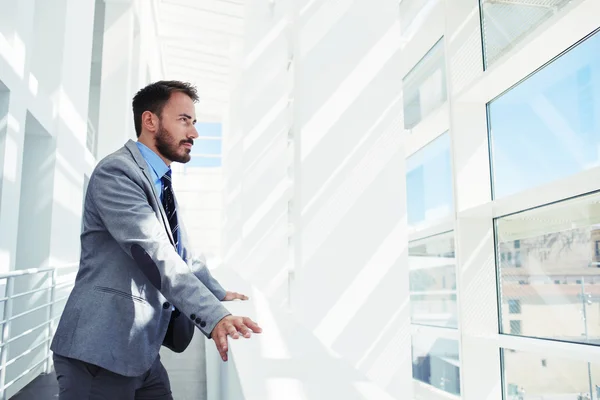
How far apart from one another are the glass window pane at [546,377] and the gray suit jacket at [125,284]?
2813mm

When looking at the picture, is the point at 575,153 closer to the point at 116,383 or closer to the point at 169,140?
the point at 169,140

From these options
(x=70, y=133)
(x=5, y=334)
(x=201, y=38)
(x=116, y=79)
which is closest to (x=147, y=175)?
(x=5, y=334)

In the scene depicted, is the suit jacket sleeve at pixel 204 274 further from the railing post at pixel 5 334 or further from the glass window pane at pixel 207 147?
the glass window pane at pixel 207 147

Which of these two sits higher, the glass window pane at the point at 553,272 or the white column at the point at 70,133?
the white column at the point at 70,133

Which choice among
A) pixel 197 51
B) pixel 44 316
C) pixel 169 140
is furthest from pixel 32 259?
pixel 197 51

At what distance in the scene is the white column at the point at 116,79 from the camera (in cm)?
763

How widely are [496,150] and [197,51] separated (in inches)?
486

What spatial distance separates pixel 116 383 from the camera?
5.01ft

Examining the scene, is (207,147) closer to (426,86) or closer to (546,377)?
(426,86)

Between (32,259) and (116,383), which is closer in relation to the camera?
(116,383)

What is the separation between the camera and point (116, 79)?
780 centimetres

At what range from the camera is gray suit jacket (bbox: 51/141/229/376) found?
140 centimetres

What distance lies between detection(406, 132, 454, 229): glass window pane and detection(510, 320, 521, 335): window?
1199mm

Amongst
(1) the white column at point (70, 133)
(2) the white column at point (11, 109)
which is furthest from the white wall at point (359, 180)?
(1) the white column at point (70, 133)
